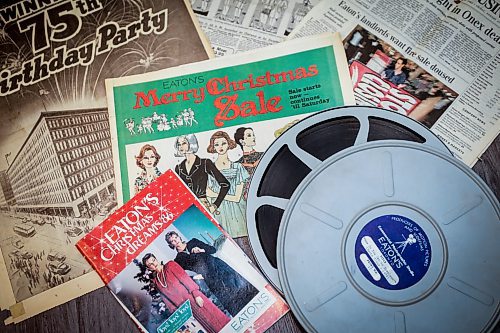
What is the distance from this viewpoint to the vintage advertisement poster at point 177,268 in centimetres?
62

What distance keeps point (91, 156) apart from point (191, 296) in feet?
0.73

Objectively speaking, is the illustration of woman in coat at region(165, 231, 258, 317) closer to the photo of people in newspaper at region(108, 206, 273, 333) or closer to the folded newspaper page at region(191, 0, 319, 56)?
the photo of people in newspaper at region(108, 206, 273, 333)

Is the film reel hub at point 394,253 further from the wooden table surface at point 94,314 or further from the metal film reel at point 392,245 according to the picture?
the wooden table surface at point 94,314

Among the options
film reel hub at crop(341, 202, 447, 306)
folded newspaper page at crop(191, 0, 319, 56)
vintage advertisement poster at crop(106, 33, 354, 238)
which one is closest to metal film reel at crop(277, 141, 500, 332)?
film reel hub at crop(341, 202, 447, 306)

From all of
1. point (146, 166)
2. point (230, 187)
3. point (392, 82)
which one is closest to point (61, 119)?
point (146, 166)

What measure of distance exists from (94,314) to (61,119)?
0.26 metres

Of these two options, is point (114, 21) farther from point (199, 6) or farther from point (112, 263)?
point (112, 263)

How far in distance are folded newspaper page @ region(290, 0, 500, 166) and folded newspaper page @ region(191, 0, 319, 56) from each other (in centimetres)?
2

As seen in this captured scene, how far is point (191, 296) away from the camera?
24.7 inches

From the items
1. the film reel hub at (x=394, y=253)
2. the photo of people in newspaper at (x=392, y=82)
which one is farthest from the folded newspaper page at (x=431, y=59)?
the film reel hub at (x=394, y=253)

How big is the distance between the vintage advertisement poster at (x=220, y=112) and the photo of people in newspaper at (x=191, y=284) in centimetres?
4

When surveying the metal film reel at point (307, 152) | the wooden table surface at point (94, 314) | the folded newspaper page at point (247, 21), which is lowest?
the wooden table surface at point (94, 314)

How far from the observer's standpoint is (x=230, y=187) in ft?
2.13

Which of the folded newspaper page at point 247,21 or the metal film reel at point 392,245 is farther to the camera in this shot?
the folded newspaper page at point 247,21
